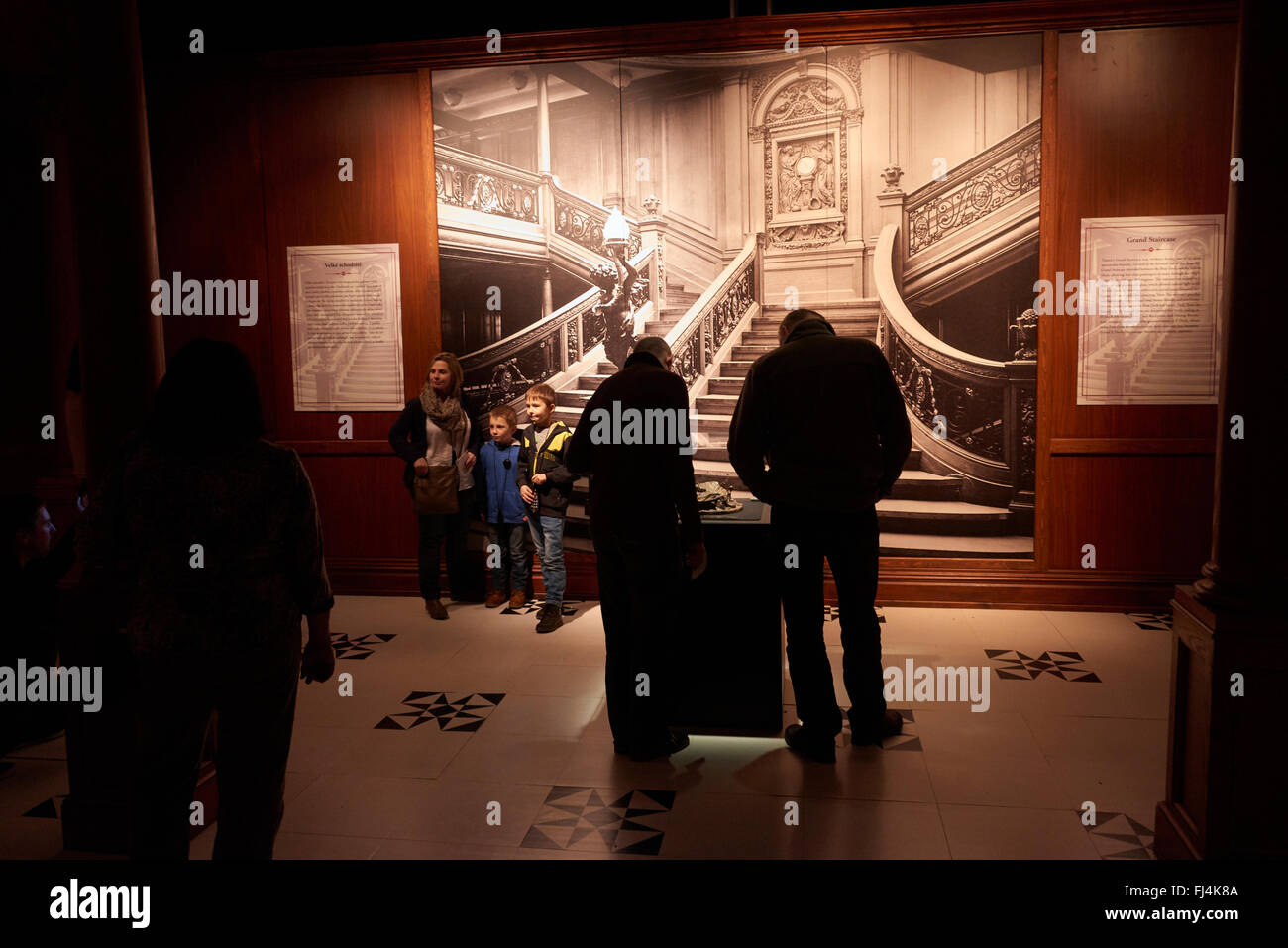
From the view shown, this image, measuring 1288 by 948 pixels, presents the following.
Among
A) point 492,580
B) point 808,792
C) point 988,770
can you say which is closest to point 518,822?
point 808,792

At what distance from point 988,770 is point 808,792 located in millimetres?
692

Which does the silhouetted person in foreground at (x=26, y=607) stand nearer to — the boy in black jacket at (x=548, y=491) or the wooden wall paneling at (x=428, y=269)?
the boy in black jacket at (x=548, y=491)

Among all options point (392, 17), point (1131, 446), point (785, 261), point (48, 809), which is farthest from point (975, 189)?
point (48, 809)

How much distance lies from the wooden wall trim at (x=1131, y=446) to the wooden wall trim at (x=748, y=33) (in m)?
2.30

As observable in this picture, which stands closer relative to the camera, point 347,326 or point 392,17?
point 392,17

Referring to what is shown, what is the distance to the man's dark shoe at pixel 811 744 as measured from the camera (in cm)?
354

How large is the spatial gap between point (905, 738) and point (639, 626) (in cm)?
120

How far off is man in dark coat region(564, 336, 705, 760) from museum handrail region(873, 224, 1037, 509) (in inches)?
104

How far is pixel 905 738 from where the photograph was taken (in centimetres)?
377

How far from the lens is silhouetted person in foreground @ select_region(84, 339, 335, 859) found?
2.03 metres

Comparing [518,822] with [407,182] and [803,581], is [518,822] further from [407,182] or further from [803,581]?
[407,182]

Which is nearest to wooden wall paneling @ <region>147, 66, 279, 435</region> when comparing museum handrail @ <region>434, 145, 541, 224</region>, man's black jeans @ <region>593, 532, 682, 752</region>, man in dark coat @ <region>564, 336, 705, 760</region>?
museum handrail @ <region>434, 145, 541, 224</region>

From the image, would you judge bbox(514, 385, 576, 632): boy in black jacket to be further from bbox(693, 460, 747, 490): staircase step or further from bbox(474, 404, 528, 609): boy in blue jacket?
bbox(693, 460, 747, 490): staircase step

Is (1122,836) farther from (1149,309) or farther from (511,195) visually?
(511,195)
